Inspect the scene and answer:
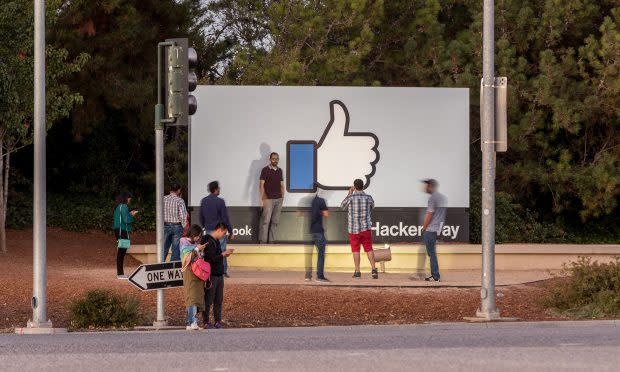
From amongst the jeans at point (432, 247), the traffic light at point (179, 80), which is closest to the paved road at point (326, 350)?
the traffic light at point (179, 80)

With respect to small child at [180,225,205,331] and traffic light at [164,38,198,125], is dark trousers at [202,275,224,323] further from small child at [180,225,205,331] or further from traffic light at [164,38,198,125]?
traffic light at [164,38,198,125]

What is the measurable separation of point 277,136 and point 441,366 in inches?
646

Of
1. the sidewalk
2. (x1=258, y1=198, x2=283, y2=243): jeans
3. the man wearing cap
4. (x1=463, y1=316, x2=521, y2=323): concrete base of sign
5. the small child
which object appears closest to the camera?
the small child

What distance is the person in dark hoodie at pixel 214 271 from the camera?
18.0 meters

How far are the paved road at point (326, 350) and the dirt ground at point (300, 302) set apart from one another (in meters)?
2.52

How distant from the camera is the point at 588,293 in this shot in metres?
20.7

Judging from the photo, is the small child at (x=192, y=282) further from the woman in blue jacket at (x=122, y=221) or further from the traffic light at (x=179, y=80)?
the woman in blue jacket at (x=122, y=221)

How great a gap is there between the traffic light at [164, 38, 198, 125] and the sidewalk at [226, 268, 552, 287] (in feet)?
23.3

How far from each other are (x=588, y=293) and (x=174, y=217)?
8166mm

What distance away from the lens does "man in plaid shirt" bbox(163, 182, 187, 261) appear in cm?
2481

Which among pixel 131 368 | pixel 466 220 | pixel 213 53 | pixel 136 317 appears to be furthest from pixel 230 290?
pixel 213 53

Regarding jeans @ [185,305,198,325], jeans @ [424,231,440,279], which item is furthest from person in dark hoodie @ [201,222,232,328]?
jeans @ [424,231,440,279]

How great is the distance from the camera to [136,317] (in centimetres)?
1873

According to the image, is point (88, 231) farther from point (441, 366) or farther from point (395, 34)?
point (441, 366)
